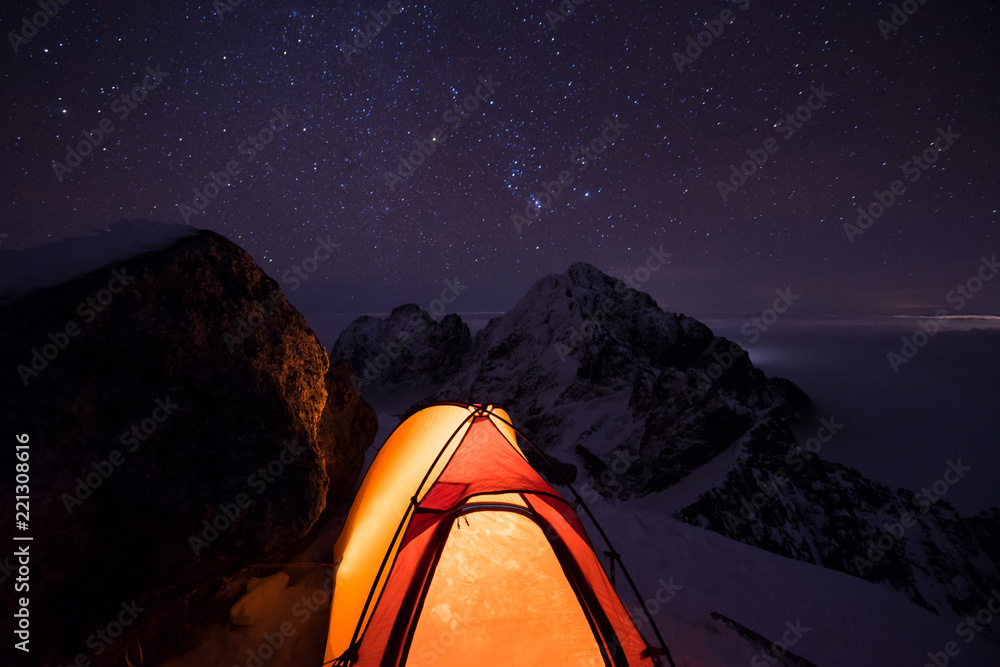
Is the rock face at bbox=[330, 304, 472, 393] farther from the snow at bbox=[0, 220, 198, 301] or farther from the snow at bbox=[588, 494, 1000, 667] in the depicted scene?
the snow at bbox=[0, 220, 198, 301]

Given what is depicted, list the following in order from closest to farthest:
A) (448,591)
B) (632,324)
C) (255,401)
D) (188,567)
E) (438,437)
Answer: (188,567)
(448,591)
(255,401)
(438,437)
(632,324)

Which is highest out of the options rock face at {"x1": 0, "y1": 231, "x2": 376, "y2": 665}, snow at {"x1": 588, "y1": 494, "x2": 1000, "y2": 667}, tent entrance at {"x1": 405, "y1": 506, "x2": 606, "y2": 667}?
rock face at {"x1": 0, "y1": 231, "x2": 376, "y2": 665}

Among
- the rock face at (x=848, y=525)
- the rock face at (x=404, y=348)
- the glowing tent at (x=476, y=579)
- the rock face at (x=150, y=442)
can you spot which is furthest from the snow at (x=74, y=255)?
the rock face at (x=404, y=348)

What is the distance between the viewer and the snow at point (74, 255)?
9.96 ft

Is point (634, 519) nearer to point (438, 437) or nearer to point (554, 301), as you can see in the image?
point (438, 437)

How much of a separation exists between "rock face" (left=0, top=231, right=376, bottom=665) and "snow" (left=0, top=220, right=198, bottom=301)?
0.47 ft

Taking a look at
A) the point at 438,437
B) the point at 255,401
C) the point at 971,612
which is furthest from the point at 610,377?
the point at 255,401

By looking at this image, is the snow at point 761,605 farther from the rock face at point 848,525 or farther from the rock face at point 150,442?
the rock face at point 150,442

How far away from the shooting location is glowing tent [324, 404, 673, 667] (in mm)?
2920

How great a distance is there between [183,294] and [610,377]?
22.3m

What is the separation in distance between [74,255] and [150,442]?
2.10 meters

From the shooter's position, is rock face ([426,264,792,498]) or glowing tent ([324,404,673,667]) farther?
rock face ([426,264,792,498])

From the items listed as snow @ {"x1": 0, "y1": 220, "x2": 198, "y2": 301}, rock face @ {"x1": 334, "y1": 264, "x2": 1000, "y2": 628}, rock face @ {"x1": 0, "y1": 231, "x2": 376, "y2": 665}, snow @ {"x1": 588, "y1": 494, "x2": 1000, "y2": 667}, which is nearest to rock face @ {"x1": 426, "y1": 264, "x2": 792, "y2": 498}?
rock face @ {"x1": 334, "y1": 264, "x2": 1000, "y2": 628}

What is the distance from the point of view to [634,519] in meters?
7.77
